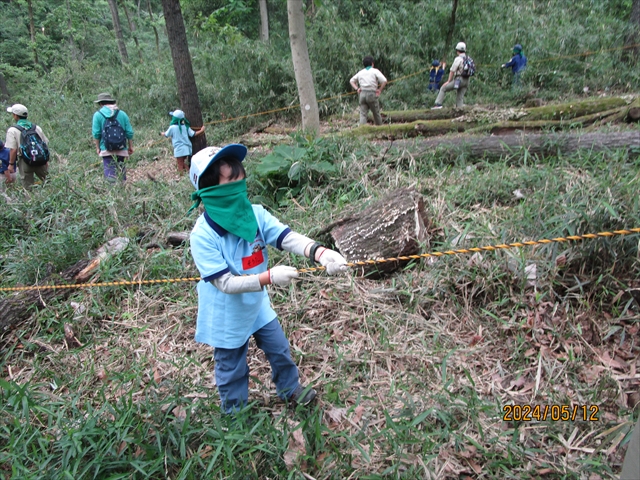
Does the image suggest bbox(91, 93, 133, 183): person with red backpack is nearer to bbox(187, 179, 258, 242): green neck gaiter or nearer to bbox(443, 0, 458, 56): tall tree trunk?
bbox(187, 179, 258, 242): green neck gaiter

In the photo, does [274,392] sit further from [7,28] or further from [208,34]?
[7,28]

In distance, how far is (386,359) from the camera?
2.79 m

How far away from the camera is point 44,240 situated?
4.36m

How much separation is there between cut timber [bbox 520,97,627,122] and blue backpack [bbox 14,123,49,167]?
7673 mm

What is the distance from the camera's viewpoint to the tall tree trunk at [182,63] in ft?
21.0

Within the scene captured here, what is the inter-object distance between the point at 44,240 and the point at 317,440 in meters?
3.70

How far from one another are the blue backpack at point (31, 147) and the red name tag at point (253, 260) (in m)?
5.33

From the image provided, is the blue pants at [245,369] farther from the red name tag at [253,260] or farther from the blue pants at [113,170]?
the blue pants at [113,170]

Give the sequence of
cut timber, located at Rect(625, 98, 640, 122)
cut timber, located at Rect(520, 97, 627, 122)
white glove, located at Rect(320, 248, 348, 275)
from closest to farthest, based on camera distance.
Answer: white glove, located at Rect(320, 248, 348, 275), cut timber, located at Rect(625, 98, 640, 122), cut timber, located at Rect(520, 97, 627, 122)

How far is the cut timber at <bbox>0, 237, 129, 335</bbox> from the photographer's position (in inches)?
138

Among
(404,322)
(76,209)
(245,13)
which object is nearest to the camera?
(404,322)

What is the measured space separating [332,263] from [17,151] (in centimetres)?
608

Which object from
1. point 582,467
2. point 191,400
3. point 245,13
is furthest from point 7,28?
point 582,467
